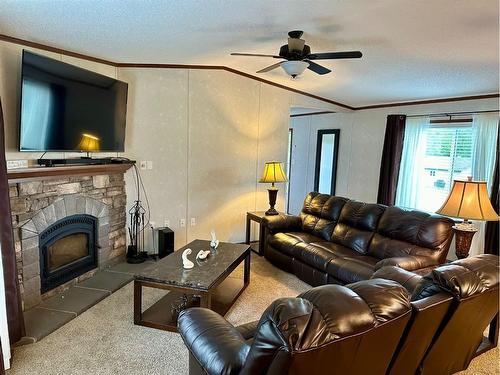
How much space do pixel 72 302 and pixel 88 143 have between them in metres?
1.67

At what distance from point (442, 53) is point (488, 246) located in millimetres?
2800

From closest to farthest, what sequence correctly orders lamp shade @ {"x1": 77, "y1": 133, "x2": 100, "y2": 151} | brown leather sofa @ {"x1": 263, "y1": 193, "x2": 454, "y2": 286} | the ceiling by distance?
1. the ceiling
2. brown leather sofa @ {"x1": 263, "y1": 193, "x2": 454, "y2": 286}
3. lamp shade @ {"x1": 77, "y1": 133, "x2": 100, "y2": 151}

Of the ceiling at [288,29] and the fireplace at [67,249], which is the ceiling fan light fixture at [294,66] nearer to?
the ceiling at [288,29]

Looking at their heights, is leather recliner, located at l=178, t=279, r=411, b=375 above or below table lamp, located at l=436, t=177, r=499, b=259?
below

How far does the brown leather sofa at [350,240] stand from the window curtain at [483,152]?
1672 mm

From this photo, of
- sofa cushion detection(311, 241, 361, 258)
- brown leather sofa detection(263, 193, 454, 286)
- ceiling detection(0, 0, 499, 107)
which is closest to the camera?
ceiling detection(0, 0, 499, 107)

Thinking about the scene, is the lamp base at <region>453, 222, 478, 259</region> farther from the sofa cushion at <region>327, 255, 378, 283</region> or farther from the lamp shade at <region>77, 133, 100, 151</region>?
the lamp shade at <region>77, 133, 100, 151</region>

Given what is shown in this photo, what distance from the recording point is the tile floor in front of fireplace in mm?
2762

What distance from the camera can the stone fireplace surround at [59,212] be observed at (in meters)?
3.00

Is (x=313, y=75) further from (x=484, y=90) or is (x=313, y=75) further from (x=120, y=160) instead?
(x=120, y=160)

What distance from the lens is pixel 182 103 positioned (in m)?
4.66

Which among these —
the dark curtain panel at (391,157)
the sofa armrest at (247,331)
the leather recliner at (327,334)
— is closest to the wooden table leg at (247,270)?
the sofa armrest at (247,331)

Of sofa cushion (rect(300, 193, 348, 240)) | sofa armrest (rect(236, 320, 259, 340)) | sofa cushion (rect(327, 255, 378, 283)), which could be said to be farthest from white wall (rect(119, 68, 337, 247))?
sofa armrest (rect(236, 320, 259, 340))

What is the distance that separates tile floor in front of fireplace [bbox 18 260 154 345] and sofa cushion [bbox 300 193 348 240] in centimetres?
233
